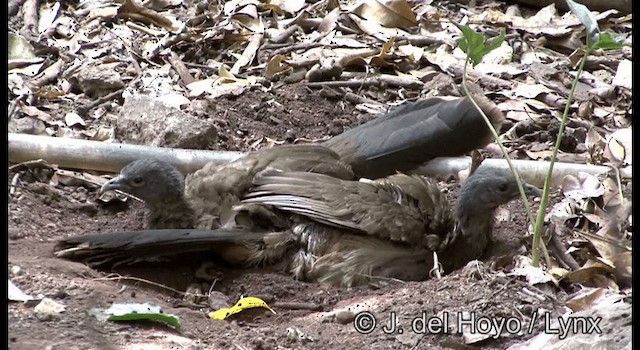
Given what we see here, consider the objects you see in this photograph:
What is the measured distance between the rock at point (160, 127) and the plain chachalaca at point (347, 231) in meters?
0.75

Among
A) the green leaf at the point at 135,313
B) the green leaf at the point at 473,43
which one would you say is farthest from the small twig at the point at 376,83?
the green leaf at the point at 135,313

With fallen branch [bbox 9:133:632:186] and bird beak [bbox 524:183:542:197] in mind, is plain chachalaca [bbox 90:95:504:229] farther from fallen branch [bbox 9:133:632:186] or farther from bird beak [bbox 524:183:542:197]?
bird beak [bbox 524:183:542:197]

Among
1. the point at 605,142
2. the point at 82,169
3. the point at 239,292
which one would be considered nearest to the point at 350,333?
the point at 239,292

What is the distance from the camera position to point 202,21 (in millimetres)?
5637

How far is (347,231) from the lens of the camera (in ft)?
13.3

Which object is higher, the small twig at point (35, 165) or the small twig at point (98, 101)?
the small twig at point (35, 165)

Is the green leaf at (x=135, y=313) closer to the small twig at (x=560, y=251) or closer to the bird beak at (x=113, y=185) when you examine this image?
the bird beak at (x=113, y=185)

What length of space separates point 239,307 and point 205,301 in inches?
11.0

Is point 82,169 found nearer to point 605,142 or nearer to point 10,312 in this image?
point 10,312

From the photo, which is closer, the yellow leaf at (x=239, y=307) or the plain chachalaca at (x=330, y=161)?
the yellow leaf at (x=239, y=307)

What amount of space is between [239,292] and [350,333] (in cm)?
83

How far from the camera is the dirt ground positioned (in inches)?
112

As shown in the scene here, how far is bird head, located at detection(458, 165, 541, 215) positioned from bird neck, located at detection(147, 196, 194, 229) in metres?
1.15

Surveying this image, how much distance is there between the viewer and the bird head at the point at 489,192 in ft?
13.6
